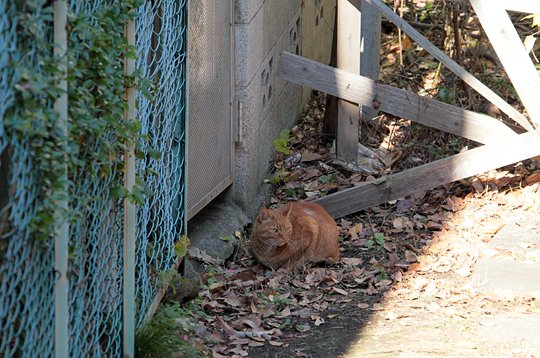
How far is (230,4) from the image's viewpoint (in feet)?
20.2

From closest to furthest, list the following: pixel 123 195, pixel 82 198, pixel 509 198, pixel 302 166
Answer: pixel 82 198 → pixel 123 195 → pixel 509 198 → pixel 302 166

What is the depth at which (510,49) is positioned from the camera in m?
6.22

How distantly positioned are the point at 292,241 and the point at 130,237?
96.7 inches

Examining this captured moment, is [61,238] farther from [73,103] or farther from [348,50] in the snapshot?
[348,50]

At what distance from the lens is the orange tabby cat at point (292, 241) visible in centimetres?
613

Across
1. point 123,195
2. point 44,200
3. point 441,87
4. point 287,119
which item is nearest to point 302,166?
point 287,119

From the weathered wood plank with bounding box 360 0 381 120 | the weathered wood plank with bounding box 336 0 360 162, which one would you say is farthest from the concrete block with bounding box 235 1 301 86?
the weathered wood plank with bounding box 360 0 381 120

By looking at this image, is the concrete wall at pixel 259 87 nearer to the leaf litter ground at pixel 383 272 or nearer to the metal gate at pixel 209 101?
the metal gate at pixel 209 101

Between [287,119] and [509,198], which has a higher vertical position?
[287,119]

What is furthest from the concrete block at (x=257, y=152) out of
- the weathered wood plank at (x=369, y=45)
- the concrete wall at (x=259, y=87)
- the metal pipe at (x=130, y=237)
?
the metal pipe at (x=130, y=237)

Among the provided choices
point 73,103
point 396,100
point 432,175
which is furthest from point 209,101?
point 73,103

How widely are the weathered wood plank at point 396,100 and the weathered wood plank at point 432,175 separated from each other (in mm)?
147

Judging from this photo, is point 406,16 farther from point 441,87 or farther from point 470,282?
point 470,282

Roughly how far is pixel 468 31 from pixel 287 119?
9.29ft
